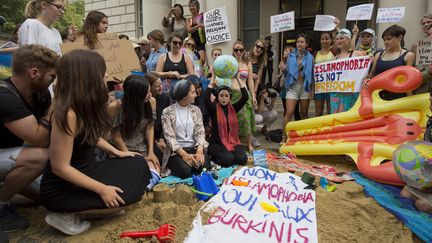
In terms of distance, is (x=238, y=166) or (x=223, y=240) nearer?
(x=223, y=240)

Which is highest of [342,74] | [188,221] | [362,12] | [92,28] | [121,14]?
[121,14]

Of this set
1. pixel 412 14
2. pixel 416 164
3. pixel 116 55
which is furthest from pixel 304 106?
pixel 412 14

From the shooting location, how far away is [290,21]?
226 inches

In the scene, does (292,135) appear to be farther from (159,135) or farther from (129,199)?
(129,199)

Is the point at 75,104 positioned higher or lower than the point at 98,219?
higher

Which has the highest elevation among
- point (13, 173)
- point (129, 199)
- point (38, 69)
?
point (38, 69)

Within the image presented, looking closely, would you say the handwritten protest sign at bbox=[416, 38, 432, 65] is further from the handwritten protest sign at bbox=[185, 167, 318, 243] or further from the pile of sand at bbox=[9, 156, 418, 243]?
the handwritten protest sign at bbox=[185, 167, 318, 243]

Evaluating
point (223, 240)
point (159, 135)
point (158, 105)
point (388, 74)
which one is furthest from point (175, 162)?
point (388, 74)

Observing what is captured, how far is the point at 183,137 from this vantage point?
389 centimetres

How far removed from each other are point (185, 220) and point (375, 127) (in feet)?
8.81

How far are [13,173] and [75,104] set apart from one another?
0.78m

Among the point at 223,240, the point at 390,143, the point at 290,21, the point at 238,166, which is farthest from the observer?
the point at 290,21

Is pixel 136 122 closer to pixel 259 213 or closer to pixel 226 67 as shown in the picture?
pixel 226 67

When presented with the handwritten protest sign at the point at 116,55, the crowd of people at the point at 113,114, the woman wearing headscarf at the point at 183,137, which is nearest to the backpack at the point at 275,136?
the crowd of people at the point at 113,114
